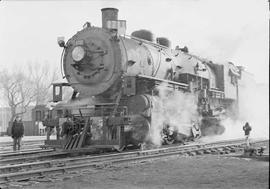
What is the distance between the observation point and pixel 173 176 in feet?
22.1

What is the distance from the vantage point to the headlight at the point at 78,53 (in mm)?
11961

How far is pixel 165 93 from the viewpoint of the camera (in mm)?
13070

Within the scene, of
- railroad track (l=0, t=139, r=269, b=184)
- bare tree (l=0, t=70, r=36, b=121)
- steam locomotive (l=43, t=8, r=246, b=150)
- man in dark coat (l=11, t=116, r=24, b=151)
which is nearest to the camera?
railroad track (l=0, t=139, r=269, b=184)

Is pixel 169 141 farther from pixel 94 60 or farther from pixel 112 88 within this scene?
pixel 94 60

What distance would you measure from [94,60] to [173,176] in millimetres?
6170

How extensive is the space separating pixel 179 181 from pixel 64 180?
196 cm

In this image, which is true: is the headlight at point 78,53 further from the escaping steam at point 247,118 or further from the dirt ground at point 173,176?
the escaping steam at point 247,118

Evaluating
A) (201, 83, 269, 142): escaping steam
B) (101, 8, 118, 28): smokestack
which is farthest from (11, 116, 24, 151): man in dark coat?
(201, 83, 269, 142): escaping steam

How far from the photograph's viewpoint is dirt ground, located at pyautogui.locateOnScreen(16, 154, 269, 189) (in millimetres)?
5820

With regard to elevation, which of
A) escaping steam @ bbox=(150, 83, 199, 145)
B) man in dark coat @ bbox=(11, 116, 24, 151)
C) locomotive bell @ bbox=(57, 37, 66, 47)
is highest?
locomotive bell @ bbox=(57, 37, 66, 47)

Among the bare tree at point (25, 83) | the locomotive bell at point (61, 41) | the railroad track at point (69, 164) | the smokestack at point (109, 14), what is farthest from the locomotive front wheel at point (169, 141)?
the bare tree at point (25, 83)

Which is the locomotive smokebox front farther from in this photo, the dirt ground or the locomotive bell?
the dirt ground

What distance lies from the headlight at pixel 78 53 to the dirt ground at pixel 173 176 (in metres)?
4.58

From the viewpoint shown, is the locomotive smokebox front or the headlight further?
the headlight
